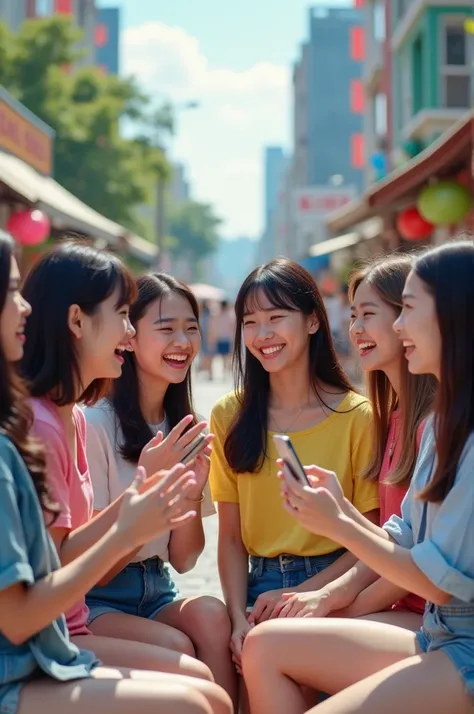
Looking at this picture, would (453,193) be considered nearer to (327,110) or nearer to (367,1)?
(367,1)

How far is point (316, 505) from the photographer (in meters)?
2.61

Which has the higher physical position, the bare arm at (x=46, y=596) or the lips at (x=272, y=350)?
the lips at (x=272, y=350)

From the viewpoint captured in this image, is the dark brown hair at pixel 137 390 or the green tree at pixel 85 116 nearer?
the dark brown hair at pixel 137 390

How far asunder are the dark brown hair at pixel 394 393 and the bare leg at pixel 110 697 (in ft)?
3.66

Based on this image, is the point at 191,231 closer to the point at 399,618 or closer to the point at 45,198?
the point at 45,198

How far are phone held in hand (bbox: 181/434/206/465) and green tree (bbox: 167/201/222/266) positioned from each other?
104470mm

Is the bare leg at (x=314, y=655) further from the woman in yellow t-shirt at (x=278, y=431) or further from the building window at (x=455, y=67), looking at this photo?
the building window at (x=455, y=67)

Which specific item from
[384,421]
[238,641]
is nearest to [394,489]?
[384,421]

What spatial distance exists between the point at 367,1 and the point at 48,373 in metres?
29.2

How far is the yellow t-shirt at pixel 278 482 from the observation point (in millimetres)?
3582

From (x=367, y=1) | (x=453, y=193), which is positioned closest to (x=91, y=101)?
(x=367, y=1)

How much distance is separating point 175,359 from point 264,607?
96cm

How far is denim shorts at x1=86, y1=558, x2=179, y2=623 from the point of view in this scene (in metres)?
3.49

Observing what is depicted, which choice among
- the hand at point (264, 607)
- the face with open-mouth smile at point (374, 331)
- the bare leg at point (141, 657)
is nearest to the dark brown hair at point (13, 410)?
the bare leg at point (141, 657)
